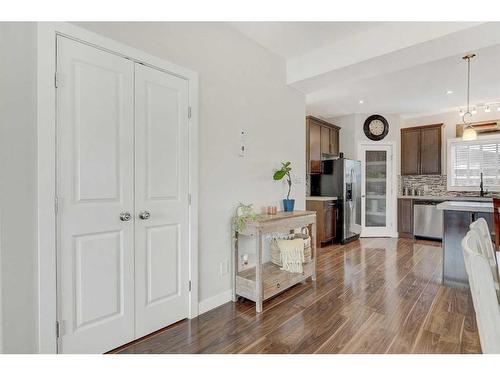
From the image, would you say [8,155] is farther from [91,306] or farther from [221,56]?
[221,56]

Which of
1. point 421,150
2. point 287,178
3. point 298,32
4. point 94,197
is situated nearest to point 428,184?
point 421,150

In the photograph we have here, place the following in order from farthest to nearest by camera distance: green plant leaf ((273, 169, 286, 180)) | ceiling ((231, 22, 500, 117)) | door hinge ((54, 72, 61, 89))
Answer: green plant leaf ((273, 169, 286, 180)) < ceiling ((231, 22, 500, 117)) < door hinge ((54, 72, 61, 89))

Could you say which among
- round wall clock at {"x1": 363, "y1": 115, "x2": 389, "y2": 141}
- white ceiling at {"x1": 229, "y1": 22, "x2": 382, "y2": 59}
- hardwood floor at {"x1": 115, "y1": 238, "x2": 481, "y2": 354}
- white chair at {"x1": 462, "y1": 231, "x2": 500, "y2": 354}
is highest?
white ceiling at {"x1": 229, "y1": 22, "x2": 382, "y2": 59}

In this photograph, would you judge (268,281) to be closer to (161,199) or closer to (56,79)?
(161,199)

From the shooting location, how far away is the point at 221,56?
8.57ft

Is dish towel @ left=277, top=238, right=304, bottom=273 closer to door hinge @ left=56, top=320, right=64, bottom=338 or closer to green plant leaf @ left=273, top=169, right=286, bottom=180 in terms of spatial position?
green plant leaf @ left=273, top=169, right=286, bottom=180

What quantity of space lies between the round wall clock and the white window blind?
1332 millimetres

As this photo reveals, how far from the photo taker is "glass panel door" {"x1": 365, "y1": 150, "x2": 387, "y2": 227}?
596cm

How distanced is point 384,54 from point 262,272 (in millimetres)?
2421

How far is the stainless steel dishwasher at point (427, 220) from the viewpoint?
Result: 5.28 meters

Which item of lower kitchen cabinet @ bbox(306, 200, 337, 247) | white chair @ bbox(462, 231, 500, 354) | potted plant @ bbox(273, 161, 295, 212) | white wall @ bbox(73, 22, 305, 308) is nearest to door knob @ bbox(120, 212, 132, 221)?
white wall @ bbox(73, 22, 305, 308)

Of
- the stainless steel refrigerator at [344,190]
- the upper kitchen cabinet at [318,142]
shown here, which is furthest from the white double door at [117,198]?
the stainless steel refrigerator at [344,190]

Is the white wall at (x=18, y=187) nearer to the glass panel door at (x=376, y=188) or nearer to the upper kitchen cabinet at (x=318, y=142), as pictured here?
the upper kitchen cabinet at (x=318, y=142)

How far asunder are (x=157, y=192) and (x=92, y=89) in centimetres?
83
